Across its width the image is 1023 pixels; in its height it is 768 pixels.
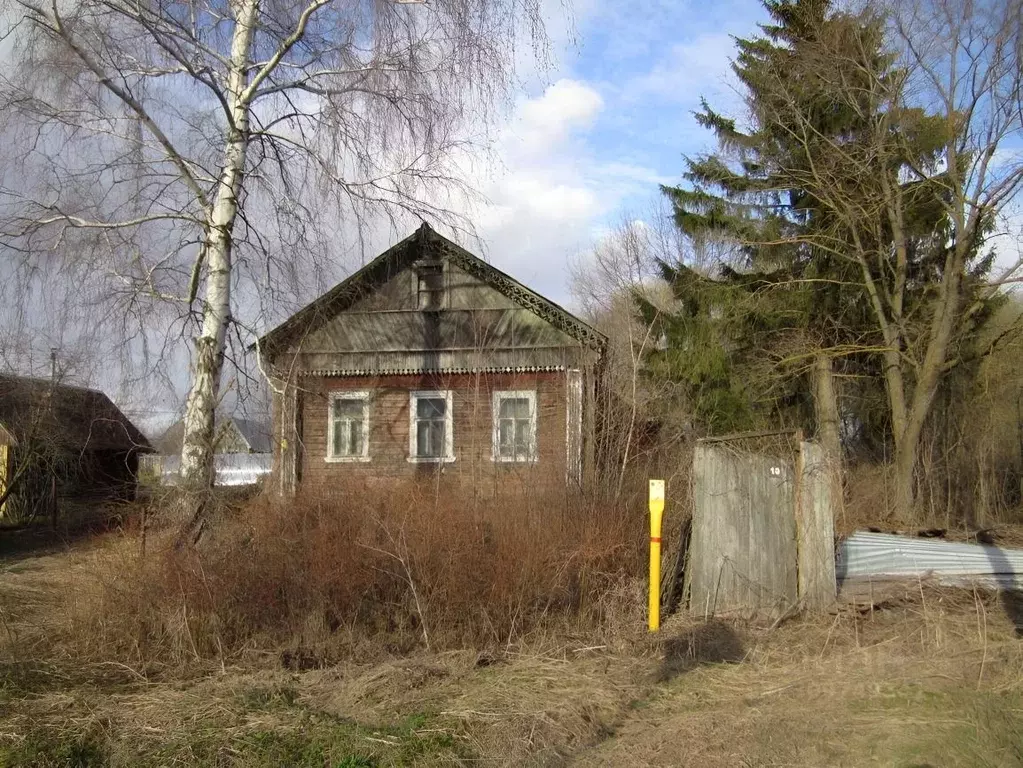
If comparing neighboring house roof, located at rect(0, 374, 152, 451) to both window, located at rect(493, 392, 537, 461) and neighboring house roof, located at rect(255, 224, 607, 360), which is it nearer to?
neighboring house roof, located at rect(255, 224, 607, 360)

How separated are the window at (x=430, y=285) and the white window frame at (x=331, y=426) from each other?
236 cm

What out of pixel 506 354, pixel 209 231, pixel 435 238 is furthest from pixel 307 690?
pixel 435 238

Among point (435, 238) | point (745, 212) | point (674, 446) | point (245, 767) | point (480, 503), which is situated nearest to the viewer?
point (245, 767)

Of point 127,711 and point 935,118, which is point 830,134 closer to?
point 935,118

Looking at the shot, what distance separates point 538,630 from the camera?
26.9 feet

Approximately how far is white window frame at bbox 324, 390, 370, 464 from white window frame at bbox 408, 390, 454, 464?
97 cm

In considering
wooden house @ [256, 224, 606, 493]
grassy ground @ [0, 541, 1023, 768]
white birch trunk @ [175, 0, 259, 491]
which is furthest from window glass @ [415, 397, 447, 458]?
grassy ground @ [0, 541, 1023, 768]

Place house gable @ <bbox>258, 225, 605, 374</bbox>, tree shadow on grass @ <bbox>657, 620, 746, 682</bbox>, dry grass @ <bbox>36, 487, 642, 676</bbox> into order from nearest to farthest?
tree shadow on grass @ <bbox>657, 620, 746, 682</bbox>, dry grass @ <bbox>36, 487, 642, 676</bbox>, house gable @ <bbox>258, 225, 605, 374</bbox>

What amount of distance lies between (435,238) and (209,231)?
869cm

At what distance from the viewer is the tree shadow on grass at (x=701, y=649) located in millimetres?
7109

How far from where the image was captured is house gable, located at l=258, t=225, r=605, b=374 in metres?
17.8

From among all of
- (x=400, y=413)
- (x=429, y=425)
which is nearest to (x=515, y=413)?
(x=429, y=425)

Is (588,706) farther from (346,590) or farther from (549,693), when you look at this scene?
(346,590)

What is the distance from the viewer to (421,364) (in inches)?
720
